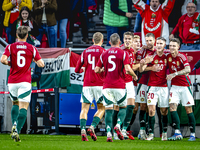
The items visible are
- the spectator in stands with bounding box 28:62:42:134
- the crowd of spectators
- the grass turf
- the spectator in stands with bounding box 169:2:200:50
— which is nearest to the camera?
the grass turf

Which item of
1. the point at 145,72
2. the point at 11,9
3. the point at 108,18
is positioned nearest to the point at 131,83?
the point at 145,72

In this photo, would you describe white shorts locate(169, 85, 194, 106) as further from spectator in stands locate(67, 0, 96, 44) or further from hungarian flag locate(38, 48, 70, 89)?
spectator in stands locate(67, 0, 96, 44)

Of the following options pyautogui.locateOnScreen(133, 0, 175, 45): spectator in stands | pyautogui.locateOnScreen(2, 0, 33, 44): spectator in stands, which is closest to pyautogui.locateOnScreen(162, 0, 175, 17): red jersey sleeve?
pyautogui.locateOnScreen(133, 0, 175, 45): spectator in stands

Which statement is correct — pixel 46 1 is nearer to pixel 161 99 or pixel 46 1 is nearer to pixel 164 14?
pixel 164 14

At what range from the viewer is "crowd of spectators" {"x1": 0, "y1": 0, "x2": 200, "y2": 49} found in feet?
39.7

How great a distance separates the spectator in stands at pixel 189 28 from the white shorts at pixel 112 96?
5.27 metres

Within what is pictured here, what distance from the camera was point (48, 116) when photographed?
1106 centimetres

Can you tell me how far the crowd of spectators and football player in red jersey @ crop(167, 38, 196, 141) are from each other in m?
3.28

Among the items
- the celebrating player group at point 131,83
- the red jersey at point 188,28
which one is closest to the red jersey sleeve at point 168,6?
the red jersey at point 188,28

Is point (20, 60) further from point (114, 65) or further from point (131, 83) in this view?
point (131, 83)

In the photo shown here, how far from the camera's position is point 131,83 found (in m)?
8.42

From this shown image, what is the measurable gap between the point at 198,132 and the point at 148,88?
288 centimetres

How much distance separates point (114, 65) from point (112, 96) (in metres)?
0.60

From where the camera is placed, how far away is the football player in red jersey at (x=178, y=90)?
843 centimetres
